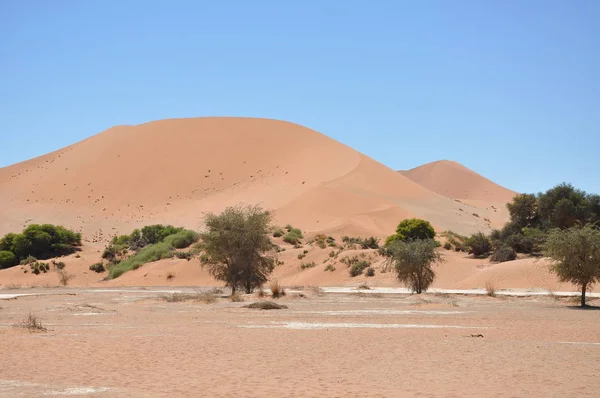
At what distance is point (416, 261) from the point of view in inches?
1505

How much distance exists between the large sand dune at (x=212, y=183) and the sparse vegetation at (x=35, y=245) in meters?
9.73

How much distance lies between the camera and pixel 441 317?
25.8 m

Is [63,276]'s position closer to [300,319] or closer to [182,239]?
[182,239]

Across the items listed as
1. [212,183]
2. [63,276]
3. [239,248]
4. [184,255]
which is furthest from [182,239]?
[212,183]

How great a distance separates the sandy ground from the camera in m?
12.5

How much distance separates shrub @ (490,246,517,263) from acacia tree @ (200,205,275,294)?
1825 centimetres

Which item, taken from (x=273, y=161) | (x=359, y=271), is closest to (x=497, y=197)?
(x=273, y=161)

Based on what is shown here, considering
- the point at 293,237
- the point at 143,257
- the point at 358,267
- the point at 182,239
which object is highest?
the point at 293,237

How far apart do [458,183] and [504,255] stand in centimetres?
12830

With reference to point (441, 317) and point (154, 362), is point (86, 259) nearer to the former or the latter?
point (441, 317)

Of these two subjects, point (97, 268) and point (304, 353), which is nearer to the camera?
point (304, 353)

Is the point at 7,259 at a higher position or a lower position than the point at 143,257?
lower

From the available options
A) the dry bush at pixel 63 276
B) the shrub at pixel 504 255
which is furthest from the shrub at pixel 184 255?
the shrub at pixel 504 255

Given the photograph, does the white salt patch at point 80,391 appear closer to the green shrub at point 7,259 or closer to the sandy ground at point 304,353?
the sandy ground at point 304,353
